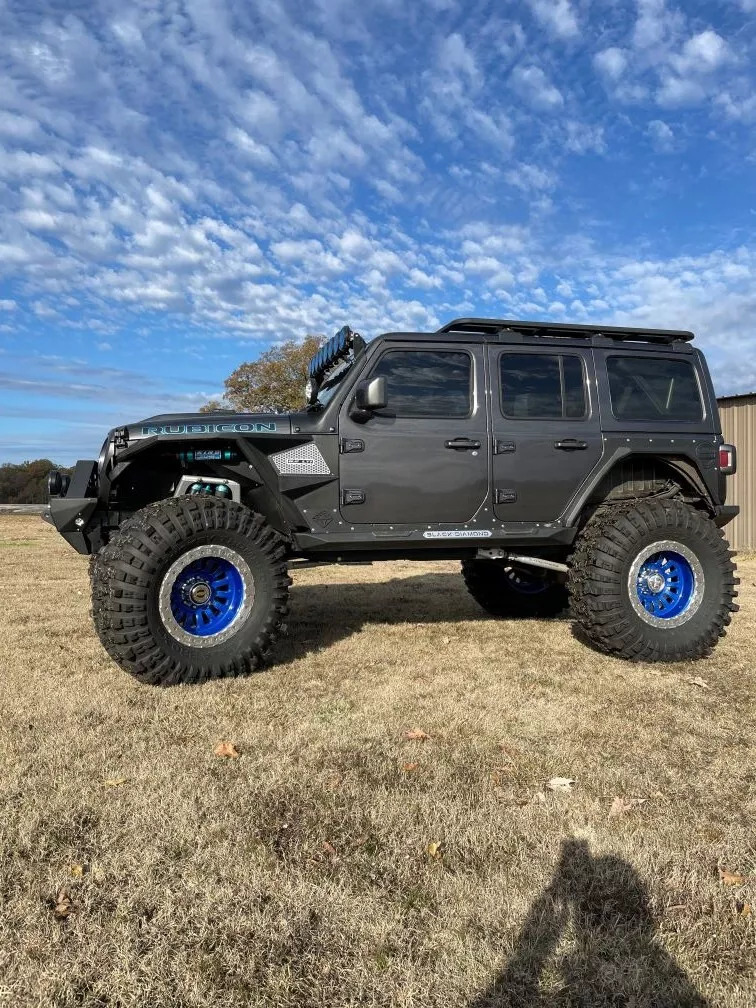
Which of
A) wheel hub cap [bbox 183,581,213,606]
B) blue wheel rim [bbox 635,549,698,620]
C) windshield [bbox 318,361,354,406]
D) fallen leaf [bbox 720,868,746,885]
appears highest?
windshield [bbox 318,361,354,406]

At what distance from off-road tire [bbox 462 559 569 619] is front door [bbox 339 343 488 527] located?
1.92m

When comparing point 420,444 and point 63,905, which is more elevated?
point 420,444

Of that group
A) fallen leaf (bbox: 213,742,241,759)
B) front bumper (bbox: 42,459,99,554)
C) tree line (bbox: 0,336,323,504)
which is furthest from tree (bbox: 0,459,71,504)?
fallen leaf (bbox: 213,742,241,759)

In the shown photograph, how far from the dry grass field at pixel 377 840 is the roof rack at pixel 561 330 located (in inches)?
102

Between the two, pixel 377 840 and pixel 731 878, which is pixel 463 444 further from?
pixel 731 878

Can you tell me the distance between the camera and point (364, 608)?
682 cm

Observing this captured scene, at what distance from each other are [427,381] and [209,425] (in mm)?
1588

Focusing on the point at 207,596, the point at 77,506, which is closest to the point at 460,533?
the point at 207,596

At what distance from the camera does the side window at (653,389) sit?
5.18 meters

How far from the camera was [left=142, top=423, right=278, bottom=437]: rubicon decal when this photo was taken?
4340 mm

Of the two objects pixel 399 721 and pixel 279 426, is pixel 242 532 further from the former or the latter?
pixel 399 721

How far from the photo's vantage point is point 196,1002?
1.61m

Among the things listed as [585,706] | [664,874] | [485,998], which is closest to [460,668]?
[585,706]

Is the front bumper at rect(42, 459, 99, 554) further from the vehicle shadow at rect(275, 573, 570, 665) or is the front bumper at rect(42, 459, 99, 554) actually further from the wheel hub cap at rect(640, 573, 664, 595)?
the wheel hub cap at rect(640, 573, 664, 595)
